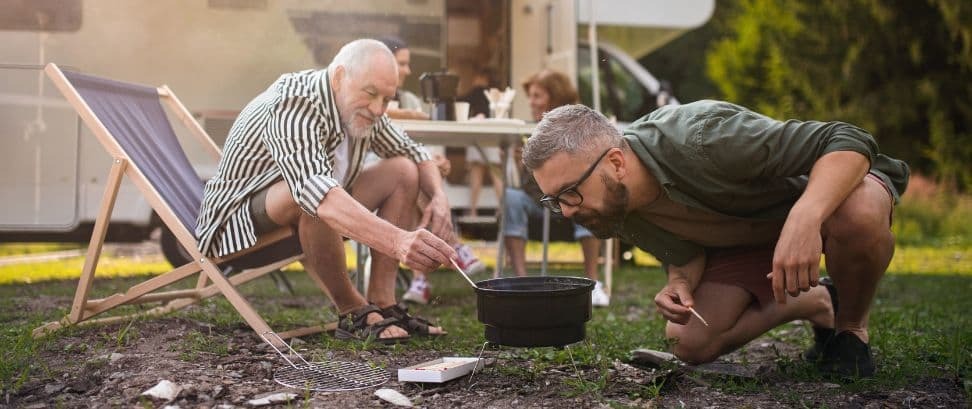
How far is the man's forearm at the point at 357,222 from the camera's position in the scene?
245cm

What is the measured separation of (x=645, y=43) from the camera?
7.77 metres

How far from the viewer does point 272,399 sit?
85.6 inches

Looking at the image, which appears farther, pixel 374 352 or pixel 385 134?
pixel 385 134

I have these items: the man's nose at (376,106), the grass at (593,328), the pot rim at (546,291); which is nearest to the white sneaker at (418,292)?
the grass at (593,328)

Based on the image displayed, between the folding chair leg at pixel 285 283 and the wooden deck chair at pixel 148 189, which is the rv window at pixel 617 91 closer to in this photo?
the folding chair leg at pixel 285 283

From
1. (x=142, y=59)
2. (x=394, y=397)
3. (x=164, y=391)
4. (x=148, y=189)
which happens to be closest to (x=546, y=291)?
(x=394, y=397)

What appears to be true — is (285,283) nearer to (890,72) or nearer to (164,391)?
(164,391)

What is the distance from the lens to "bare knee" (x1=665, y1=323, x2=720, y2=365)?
258cm

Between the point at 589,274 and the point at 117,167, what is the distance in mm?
2592

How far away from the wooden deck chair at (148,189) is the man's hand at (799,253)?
4.96ft

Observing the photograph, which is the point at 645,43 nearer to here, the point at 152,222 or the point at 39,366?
the point at 152,222

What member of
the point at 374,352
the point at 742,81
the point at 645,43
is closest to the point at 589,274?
the point at 374,352

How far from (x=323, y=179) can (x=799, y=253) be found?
129 centimetres

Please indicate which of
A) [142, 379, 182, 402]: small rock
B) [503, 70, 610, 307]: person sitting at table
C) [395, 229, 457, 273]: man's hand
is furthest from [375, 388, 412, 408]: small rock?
[503, 70, 610, 307]: person sitting at table
